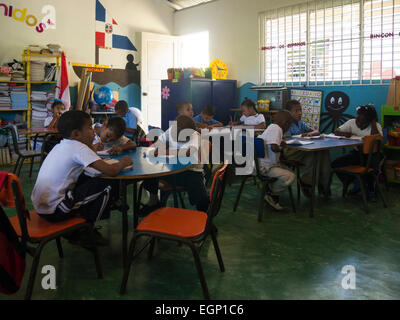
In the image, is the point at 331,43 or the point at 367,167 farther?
the point at 331,43

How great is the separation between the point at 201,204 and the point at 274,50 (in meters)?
4.55

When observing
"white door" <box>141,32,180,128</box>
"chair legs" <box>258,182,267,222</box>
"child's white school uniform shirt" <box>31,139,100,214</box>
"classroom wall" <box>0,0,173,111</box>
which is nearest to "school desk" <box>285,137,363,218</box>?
"chair legs" <box>258,182,267,222</box>

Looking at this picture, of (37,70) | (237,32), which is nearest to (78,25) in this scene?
(37,70)

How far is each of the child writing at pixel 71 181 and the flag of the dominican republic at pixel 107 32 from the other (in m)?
5.66

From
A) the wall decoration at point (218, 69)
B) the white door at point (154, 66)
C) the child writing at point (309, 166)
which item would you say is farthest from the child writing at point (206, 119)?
the white door at point (154, 66)

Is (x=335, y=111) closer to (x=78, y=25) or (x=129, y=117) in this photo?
(x=129, y=117)

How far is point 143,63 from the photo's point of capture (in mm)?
7898

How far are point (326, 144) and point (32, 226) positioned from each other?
9.59 ft

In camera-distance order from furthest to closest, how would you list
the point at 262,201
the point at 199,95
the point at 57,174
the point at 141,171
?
the point at 199,95 → the point at 262,201 → the point at 141,171 → the point at 57,174

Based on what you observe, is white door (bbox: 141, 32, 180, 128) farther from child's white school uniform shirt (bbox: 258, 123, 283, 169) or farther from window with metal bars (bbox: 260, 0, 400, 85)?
child's white school uniform shirt (bbox: 258, 123, 283, 169)

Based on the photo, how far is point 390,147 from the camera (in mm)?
→ 4898

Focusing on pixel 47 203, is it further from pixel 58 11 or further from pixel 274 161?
pixel 58 11

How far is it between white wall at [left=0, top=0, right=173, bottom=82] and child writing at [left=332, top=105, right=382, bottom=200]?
16.8 ft

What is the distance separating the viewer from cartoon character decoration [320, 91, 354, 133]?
19.2ft
